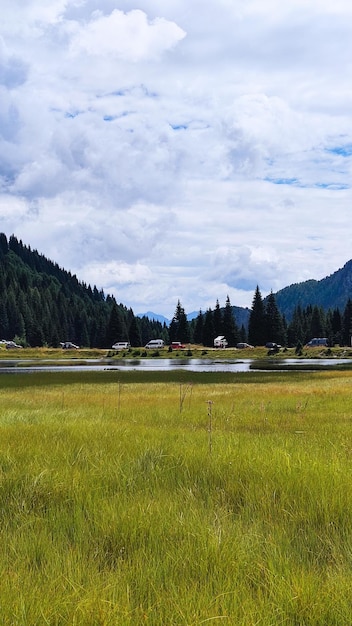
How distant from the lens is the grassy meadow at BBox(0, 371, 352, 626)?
12.3 ft

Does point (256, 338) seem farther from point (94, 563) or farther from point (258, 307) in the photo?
point (94, 563)

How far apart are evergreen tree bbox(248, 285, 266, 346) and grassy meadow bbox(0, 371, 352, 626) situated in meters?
134

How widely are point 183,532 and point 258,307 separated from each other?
139473mm

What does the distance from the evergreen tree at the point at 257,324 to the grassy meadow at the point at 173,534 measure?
134274mm

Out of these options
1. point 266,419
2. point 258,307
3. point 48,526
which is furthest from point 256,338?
point 48,526

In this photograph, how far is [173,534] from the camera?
512cm

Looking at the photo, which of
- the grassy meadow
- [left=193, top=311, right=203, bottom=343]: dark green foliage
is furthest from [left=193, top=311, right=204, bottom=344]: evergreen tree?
the grassy meadow

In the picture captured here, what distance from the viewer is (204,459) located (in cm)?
822

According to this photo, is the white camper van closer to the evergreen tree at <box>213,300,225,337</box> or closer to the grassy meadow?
the evergreen tree at <box>213,300,225,337</box>

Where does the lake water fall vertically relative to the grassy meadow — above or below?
below

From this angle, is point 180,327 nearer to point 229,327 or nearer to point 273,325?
point 229,327

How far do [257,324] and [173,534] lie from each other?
141 m

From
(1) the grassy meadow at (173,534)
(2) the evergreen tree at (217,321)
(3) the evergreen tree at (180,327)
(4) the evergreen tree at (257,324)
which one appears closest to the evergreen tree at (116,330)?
(3) the evergreen tree at (180,327)

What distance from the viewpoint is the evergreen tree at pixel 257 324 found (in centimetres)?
14238
